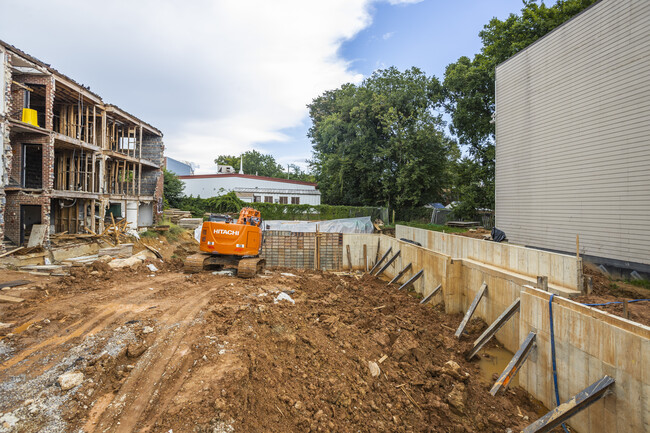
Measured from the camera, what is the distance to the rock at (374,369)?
526 cm

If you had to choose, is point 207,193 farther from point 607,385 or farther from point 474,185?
point 607,385

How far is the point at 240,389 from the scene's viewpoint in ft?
14.0

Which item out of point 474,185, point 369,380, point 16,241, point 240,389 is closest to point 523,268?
point 369,380

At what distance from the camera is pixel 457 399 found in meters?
4.64

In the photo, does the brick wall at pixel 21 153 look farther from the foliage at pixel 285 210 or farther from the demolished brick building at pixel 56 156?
the foliage at pixel 285 210

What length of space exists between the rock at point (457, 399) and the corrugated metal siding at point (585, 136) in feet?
29.4

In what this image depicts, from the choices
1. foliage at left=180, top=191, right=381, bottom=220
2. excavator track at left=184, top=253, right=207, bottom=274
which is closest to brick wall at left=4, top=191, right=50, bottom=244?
excavator track at left=184, top=253, right=207, bottom=274

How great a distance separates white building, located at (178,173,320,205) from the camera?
33969 millimetres

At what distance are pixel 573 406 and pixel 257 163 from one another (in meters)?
71.5

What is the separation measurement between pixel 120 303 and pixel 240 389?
16.8 feet

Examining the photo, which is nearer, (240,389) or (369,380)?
(240,389)

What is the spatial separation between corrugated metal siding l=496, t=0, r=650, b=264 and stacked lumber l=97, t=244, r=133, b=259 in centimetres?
1806

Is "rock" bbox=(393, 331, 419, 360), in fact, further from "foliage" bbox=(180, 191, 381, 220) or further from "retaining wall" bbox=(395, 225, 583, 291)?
"foliage" bbox=(180, 191, 381, 220)

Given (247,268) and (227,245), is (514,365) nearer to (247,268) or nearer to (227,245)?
(247,268)
